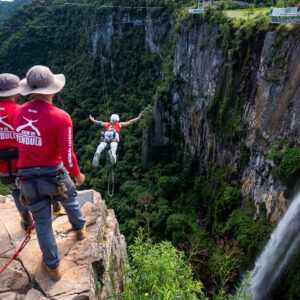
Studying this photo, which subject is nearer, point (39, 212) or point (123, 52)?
point (39, 212)

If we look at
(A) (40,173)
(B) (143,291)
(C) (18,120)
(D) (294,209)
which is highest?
(C) (18,120)

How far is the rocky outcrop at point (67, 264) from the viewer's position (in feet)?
13.5

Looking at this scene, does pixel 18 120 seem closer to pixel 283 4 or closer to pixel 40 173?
pixel 40 173

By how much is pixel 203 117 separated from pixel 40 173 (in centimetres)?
1708

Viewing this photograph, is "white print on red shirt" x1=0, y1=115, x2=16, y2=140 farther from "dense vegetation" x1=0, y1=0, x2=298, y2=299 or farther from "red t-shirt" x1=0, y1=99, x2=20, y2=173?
"dense vegetation" x1=0, y1=0, x2=298, y2=299

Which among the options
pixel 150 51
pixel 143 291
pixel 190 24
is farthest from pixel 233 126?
pixel 150 51

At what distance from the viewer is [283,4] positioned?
14.2 m

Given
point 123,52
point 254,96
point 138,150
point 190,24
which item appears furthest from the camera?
point 123,52

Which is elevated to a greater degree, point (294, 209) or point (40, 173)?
point (40, 173)

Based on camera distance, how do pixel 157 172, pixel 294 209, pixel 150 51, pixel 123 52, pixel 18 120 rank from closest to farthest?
pixel 18 120 < pixel 294 209 < pixel 157 172 < pixel 150 51 < pixel 123 52

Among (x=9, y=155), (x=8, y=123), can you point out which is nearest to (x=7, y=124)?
(x=8, y=123)

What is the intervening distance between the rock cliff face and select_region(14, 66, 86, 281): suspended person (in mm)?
8862

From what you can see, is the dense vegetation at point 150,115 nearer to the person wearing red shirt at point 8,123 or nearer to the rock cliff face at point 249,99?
the rock cliff face at point 249,99

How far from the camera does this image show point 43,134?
3.62 m
